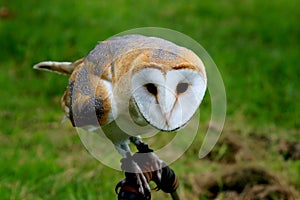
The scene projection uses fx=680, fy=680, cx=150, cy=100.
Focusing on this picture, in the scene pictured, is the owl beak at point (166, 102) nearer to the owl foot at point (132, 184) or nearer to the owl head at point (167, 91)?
the owl head at point (167, 91)

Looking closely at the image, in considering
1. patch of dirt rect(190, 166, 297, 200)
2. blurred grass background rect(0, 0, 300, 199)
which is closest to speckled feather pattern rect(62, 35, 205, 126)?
blurred grass background rect(0, 0, 300, 199)

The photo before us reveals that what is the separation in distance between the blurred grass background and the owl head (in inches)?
74.0

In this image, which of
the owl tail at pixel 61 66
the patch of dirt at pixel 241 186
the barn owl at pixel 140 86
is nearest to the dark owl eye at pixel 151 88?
the barn owl at pixel 140 86

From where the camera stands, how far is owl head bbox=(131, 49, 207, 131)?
182 centimetres

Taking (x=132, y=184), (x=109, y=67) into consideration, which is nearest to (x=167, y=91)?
(x=109, y=67)

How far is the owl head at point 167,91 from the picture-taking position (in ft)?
5.98

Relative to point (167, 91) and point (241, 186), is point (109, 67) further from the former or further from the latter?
point (241, 186)

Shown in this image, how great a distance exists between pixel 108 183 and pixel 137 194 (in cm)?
179

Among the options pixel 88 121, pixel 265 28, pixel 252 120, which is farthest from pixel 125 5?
pixel 88 121

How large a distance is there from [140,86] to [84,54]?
160 inches

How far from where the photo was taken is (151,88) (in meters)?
1.85

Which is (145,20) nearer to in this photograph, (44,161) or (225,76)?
(225,76)

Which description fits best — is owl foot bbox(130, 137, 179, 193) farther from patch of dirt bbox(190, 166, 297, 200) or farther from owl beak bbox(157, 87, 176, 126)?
patch of dirt bbox(190, 166, 297, 200)

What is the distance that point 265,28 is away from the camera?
23.5ft
